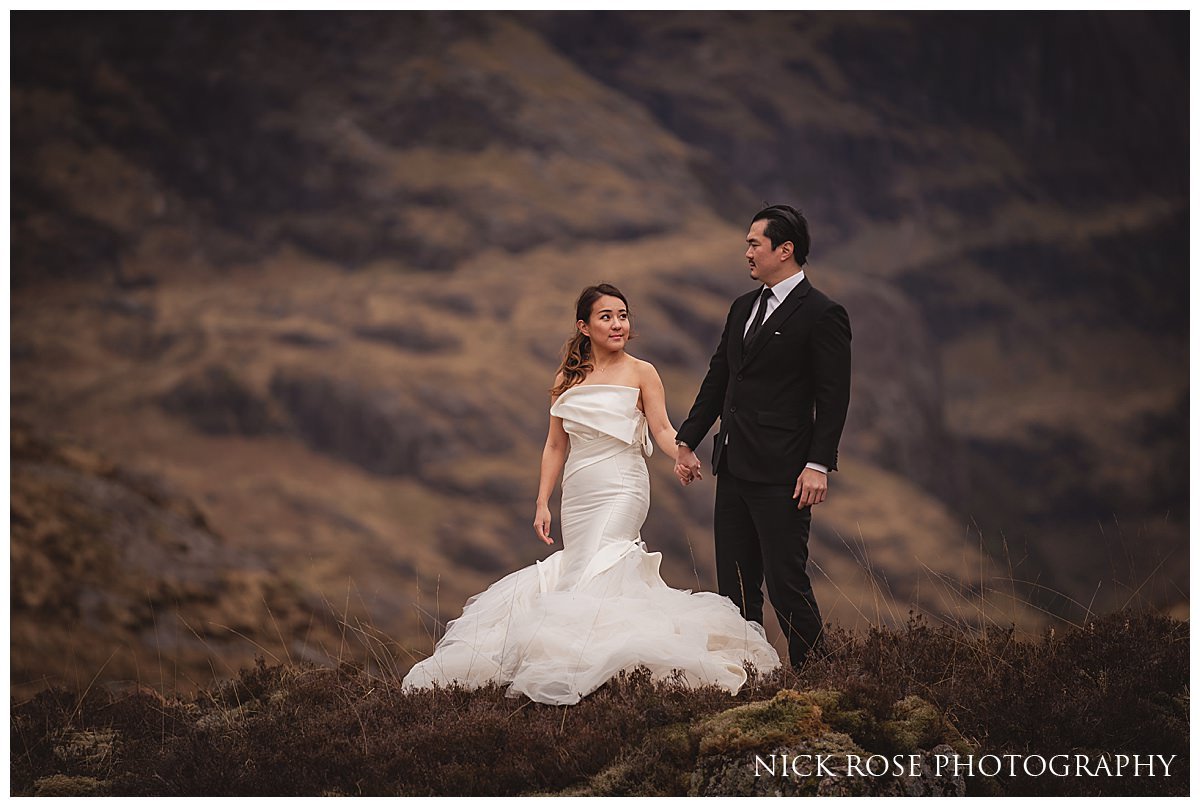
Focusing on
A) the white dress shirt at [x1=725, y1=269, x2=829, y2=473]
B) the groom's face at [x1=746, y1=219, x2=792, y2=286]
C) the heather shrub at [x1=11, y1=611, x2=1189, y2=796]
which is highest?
the groom's face at [x1=746, y1=219, x2=792, y2=286]

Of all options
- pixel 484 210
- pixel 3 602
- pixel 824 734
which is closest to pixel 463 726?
pixel 824 734

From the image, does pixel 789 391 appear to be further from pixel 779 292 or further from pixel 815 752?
pixel 815 752

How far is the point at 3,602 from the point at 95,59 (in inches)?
1399

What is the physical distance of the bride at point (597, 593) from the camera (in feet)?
17.0

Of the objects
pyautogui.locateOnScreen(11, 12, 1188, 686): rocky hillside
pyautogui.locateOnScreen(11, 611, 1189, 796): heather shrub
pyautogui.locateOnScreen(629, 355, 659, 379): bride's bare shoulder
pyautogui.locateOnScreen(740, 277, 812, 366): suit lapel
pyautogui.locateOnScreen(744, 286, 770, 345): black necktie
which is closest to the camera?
pyautogui.locateOnScreen(11, 611, 1189, 796): heather shrub

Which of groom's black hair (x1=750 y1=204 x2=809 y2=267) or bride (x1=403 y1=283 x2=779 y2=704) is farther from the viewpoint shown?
groom's black hair (x1=750 y1=204 x2=809 y2=267)

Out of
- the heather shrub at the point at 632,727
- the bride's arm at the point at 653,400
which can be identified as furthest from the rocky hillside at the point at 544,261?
the bride's arm at the point at 653,400

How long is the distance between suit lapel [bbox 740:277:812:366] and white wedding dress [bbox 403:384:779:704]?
2.31 ft

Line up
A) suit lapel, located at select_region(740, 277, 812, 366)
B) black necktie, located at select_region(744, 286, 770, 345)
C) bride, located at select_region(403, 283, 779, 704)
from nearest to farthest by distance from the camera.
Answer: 1. bride, located at select_region(403, 283, 779, 704)
2. suit lapel, located at select_region(740, 277, 812, 366)
3. black necktie, located at select_region(744, 286, 770, 345)

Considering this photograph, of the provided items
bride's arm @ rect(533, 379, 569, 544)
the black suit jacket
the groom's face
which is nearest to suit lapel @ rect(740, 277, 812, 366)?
the black suit jacket

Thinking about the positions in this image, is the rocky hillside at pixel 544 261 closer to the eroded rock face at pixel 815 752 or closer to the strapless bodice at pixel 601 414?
the strapless bodice at pixel 601 414

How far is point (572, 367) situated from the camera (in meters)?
5.94

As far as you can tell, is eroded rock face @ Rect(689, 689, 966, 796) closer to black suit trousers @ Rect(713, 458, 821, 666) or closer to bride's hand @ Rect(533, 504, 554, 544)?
black suit trousers @ Rect(713, 458, 821, 666)

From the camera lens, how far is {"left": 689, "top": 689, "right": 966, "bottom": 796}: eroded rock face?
4.52m
